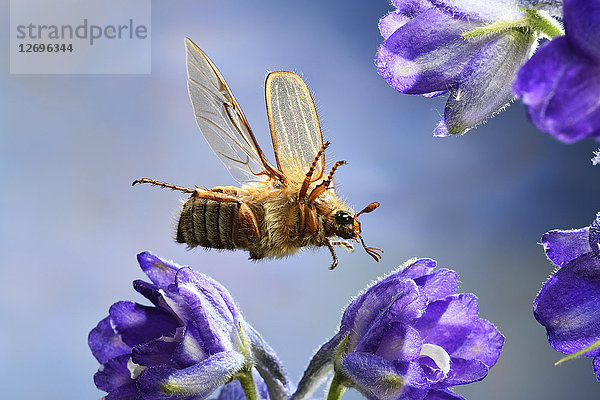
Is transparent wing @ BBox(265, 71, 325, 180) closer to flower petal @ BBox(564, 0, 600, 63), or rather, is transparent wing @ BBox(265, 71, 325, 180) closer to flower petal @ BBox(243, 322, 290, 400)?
flower petal @ BBox(243, 322, 290, 400)

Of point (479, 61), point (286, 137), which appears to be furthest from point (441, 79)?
point (286, 137)

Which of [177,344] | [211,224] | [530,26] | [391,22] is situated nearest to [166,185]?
[211,224]

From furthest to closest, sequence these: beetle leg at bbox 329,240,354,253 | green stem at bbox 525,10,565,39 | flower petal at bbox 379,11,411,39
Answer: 1. beetle leg at bbox 329,240,354,253
2. flower petal at bbox 379,11,411,39
3. green stem at bbox 525,10,565,39

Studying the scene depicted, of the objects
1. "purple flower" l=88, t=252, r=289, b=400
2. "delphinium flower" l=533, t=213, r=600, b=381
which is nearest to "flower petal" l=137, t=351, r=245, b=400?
"purple flower" l=88, t=252, r=289, b=400

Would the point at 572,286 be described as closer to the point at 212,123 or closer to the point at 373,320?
the point at 373,320

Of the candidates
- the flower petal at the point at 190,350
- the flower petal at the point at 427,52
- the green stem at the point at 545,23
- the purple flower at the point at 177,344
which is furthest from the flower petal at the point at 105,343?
the green stem at the point at 545,23

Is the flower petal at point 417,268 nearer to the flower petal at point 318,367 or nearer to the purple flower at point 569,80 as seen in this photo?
the flower petal at point 318,367
